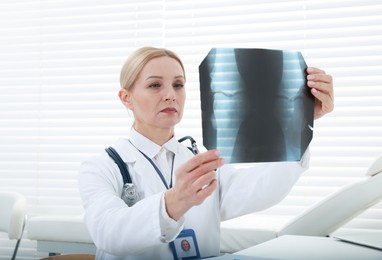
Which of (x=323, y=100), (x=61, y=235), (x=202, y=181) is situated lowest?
(x=61, y=235)

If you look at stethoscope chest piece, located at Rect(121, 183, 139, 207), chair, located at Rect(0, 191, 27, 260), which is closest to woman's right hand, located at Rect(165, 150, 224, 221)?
stethoscope chest piece, located at Rect(121, 183, 139, 207)

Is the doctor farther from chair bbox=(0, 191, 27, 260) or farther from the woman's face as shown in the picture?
chair bbox=(0, 191, 27, 260)

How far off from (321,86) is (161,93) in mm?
427

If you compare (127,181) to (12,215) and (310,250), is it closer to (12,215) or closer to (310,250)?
(310,250)

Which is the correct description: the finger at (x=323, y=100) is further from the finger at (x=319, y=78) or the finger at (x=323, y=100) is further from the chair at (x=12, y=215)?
the chair at (x=12, y=215)

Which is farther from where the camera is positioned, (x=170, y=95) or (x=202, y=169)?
(x=170, y=95)

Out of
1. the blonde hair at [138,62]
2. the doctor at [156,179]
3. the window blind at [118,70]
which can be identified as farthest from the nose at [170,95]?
the window blind at [118,70]

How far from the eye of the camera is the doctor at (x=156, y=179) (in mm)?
1141

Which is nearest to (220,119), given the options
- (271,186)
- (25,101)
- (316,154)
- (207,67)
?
(207,67)

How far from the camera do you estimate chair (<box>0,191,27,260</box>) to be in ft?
7.65

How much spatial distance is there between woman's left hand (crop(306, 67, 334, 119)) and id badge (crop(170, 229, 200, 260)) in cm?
47

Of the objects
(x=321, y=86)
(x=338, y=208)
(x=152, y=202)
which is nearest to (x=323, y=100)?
(x=321, y=86)

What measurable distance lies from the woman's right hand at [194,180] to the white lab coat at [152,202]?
6cm

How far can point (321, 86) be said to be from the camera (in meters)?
1.19
